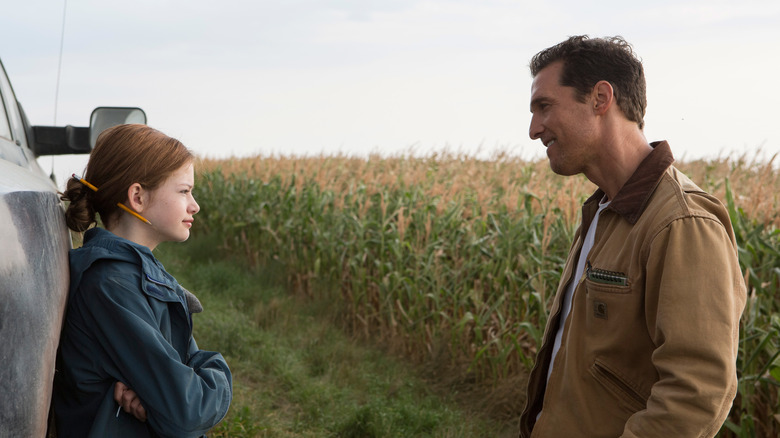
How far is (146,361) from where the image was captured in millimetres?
1717

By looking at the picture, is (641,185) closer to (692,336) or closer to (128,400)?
(692,336)

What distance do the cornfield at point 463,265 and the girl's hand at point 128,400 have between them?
3370 millimetres

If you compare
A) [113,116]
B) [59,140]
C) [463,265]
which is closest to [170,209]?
[113,116]

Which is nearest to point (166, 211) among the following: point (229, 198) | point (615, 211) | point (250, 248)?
point (615, 211)

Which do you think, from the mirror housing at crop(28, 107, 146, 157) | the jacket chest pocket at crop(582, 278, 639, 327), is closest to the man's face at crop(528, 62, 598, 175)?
the jacket chest pocket at crop(582, 278, 639, 327)

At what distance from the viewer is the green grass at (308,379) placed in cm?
504

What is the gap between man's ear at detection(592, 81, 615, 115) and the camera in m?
2.15

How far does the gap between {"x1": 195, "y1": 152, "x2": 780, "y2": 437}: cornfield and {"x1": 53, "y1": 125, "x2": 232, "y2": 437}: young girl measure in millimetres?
3251

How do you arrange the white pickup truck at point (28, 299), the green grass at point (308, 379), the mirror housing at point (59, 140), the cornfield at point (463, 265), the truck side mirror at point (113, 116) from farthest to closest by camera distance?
the green grass at point (308, 379)
the cornfield at point (463, 265)
the mirror housing at point (59, 140)
the truck side mirror at point (113, 116)
the white pickup truck at point (28, 299)

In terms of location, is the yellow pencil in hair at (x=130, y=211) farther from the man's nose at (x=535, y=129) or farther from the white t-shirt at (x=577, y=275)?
the white t-shirt at (x=577, y=275)

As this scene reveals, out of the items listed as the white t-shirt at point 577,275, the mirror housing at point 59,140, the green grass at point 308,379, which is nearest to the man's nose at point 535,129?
the white t-shirt at point 577,275

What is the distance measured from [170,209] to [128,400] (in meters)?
0.54

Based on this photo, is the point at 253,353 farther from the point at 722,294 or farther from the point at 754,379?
the point at 722,294

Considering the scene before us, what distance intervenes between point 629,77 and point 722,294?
0.75m
